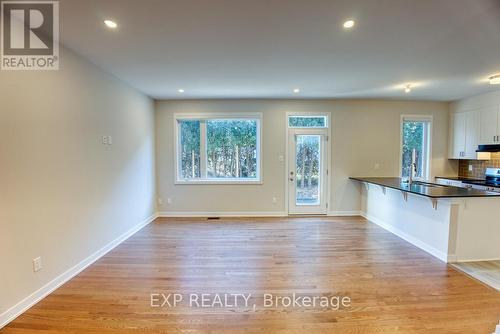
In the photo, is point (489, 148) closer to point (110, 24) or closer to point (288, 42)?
point (288, 42)

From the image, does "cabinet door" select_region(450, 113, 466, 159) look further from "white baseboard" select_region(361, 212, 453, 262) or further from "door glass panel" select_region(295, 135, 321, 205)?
"door glass panel" select_region(295, 135, 321, 205)

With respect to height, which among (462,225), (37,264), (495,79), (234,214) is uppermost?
(495,79)

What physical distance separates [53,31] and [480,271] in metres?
5.33

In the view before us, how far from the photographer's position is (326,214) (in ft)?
18.6

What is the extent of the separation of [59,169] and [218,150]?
3.31m

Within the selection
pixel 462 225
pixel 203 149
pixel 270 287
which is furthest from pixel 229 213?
pixel 462 225

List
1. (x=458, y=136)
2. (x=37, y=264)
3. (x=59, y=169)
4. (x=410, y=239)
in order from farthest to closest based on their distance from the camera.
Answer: (x=458, y=136) < (x=410, y=239) < (x=59, y=169) < (x=37, y=264)

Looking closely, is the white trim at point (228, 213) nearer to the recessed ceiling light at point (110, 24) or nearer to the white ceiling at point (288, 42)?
the white ceiling at point (288, 42)

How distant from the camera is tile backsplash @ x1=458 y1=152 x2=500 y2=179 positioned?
16.0 ft

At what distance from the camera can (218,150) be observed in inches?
225

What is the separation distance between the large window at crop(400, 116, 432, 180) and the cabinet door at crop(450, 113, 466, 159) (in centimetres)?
45

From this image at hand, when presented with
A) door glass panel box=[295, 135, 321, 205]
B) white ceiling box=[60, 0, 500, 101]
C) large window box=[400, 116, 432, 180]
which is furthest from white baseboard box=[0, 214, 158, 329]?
large window box=[400, 116, 432, 180]

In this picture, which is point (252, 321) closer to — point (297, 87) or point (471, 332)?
point (471, 332)

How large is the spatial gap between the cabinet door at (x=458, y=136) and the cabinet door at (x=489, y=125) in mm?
419
